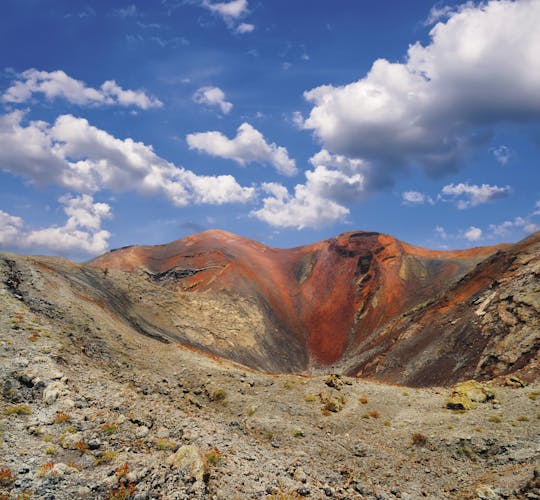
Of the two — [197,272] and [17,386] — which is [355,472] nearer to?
[17,386]

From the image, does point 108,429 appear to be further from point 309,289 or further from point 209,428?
point 309,289

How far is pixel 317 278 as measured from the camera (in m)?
100

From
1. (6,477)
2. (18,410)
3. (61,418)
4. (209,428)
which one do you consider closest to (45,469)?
(6,477)

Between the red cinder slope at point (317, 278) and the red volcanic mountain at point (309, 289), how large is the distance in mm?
261

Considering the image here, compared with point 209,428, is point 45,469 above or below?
above

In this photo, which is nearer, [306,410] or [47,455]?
[47,455]

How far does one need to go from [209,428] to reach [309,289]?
79.1m

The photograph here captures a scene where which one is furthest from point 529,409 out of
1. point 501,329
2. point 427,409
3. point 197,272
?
point 197,272

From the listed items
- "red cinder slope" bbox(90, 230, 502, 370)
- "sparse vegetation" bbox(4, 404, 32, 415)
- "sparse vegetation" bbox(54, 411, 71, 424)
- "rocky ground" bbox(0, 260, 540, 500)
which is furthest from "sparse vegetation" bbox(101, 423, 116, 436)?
"red cinder slope" bbox(90, 230, 502, 370)

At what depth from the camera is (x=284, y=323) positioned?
81188 millimetres

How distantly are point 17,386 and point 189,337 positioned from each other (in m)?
37.2

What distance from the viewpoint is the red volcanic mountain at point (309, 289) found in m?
62.0

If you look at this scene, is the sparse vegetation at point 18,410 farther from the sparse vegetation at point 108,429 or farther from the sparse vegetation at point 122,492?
the sparse vegetation at point 122,492

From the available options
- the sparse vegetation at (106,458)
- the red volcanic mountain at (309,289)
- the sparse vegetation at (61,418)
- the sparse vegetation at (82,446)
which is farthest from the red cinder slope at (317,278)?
the sparse vegetation at (106,458)
